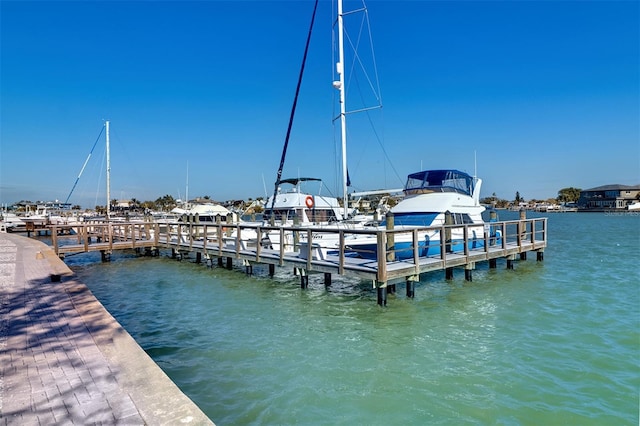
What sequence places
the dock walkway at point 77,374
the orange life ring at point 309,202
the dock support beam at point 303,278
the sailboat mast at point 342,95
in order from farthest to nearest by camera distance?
the orange life ring at point 309,202 < the sailboat mast at point 342,95 < the dock support beam at point 303,278 < the dock walkway at point 77,374

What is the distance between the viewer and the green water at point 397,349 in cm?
530

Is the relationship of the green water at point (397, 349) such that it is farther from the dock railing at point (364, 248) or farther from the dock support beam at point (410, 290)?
the dock railing at point (364, 248)

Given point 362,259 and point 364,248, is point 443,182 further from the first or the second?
point 362,259

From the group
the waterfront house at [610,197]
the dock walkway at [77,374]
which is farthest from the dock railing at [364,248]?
the waterfront house at [610,197]

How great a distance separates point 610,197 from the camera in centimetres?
11531

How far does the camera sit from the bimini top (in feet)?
63.5

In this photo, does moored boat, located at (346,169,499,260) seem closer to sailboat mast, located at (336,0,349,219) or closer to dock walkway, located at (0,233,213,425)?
sailboat mast, located at (336,0,349,219)

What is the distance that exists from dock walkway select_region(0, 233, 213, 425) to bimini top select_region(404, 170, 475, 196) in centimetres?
1596

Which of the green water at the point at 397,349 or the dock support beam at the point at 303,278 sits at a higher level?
the dock support beam at the point at 303,278

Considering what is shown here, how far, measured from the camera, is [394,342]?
7.81 meters

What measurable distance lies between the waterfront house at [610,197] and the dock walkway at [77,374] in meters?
135

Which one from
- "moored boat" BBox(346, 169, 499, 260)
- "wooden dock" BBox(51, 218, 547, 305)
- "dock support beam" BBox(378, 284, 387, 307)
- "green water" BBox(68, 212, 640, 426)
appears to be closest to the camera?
"green water" BBox(68, 212, 640, 426)

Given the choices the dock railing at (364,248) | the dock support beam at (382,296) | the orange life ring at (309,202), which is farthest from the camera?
the orange life ring at (309,202)

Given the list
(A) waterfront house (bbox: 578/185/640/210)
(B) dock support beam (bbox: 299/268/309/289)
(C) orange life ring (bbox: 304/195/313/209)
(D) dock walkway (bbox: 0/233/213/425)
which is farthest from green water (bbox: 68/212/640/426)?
(A) waterfront house (bbox: 578/185/640/210)
